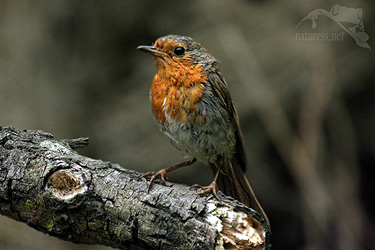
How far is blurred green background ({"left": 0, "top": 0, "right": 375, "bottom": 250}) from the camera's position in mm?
4535

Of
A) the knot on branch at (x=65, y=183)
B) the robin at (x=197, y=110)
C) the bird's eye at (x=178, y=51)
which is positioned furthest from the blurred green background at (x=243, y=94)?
the knot on branch at (x=65, y=183)

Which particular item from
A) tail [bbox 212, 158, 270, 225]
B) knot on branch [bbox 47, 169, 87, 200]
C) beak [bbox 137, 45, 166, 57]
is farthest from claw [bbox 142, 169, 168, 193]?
beak [bbox 137, 45, 166, 57]

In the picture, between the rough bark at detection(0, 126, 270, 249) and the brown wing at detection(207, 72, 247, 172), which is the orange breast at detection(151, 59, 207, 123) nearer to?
the brown wing at detection(207, 72, 247, 172)

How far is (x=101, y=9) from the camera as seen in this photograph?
211 inches

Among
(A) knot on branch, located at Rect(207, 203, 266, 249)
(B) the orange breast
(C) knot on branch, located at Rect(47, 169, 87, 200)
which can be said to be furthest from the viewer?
(B) the orange breast

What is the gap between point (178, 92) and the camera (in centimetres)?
296

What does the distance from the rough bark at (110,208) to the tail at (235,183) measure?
1138 mm

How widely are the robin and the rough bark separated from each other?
76 cm

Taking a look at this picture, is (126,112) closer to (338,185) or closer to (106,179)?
(338,185)

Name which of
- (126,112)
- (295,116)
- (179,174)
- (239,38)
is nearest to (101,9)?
(126,112)

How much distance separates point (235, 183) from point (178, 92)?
0.88m

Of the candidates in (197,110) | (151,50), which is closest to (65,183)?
(197,110)

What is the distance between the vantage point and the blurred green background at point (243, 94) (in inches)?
179

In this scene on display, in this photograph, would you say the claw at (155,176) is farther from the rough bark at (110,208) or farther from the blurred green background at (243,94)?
the blurred green background at (243,94)
